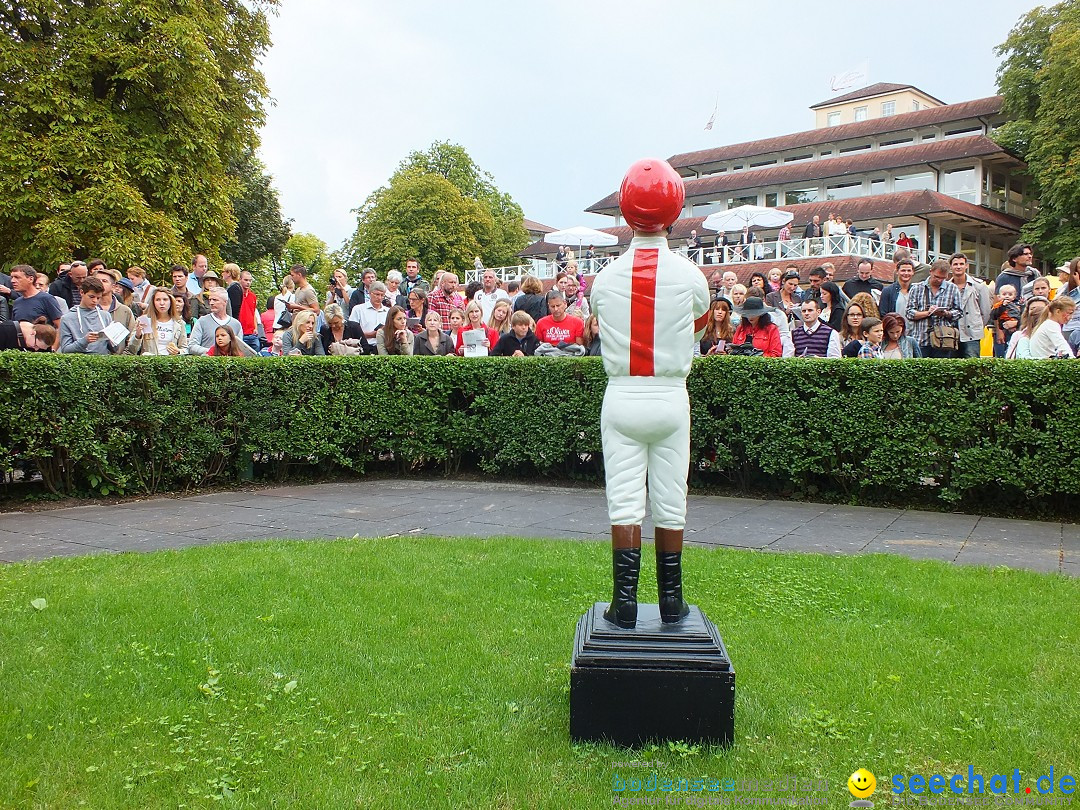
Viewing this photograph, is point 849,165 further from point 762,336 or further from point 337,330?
point 337,330

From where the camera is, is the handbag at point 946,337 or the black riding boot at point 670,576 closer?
the black riding boot at point 670,576

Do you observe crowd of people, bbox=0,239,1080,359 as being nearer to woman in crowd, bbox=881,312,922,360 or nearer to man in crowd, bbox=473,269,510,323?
woman in crowd, bbox=881,312,922,360

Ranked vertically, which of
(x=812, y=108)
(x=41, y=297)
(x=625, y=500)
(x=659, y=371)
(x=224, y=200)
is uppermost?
(x=812, y=108)

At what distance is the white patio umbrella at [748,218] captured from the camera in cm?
2898

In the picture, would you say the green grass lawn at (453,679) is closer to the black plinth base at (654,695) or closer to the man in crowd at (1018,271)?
the black plinth base at (654,695)

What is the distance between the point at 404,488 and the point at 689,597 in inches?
219

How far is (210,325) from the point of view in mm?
10953

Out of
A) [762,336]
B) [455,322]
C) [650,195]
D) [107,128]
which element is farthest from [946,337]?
[107,128]

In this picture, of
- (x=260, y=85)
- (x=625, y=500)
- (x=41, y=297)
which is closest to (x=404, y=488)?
(x=41, y=297)

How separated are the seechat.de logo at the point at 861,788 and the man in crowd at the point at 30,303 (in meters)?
10.2

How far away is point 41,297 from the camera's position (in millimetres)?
10320

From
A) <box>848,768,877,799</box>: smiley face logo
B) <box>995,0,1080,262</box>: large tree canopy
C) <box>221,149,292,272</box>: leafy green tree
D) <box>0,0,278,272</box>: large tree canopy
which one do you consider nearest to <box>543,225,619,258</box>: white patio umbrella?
<box>0,0,278,272</box>: large tree canopy

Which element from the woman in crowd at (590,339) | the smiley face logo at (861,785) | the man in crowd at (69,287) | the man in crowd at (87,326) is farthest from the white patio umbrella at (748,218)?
the smiley face logo at (861,785)

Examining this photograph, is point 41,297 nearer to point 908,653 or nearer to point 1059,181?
point 908,653
